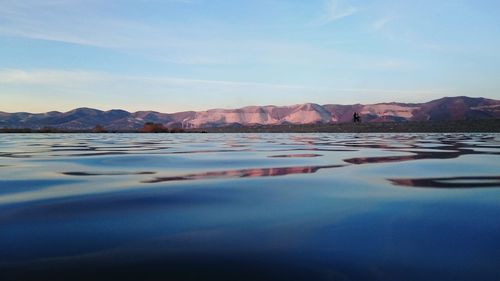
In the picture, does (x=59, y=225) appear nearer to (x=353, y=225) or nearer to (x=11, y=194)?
(x=11, y=194)

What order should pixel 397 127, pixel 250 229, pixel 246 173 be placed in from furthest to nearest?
pixel 397 127 → pixel 246 173 → pixel 250 229

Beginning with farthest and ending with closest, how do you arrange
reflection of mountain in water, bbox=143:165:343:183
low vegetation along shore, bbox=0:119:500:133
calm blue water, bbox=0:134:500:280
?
1. low vegetation along shore, bbox=0:119:500:133
2. reflection of mountain in water, bbox=143:165:343:183
3. calm blue water, bbox=0:134:500:280

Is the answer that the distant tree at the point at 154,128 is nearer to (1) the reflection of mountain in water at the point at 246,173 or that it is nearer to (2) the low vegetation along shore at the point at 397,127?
(2) the low vegetation along shore at the point at 397,127

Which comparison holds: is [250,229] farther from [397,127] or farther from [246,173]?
[397,127]

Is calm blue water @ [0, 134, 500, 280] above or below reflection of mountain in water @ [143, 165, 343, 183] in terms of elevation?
above

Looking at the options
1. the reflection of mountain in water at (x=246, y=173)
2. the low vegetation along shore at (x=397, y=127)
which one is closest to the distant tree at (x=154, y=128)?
the low vegetation along shore at (x=397, y=127)

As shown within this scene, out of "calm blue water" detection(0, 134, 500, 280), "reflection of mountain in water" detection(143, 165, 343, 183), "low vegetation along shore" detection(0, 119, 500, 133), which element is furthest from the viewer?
"low vegetation along shore" detection(0, 119, 500, 133)

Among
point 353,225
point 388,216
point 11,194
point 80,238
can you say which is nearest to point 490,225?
point 388,216

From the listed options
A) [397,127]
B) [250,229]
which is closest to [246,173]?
[250,229]

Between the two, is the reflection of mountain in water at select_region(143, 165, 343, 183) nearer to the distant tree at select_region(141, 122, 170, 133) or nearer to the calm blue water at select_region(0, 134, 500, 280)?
the calm blue water at select_region(0, 134, 500, 280)

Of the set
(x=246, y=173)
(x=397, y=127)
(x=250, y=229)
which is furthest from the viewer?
(x=397, y=127)

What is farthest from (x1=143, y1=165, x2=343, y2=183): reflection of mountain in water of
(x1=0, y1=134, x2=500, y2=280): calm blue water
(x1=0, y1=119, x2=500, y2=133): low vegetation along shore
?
(x1=0, y1=119, x2=500, y2=133): low vegetation along shore

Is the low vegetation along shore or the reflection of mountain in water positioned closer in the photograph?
the reflection of mountain in water

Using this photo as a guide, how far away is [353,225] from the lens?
Result: 2.92 m
